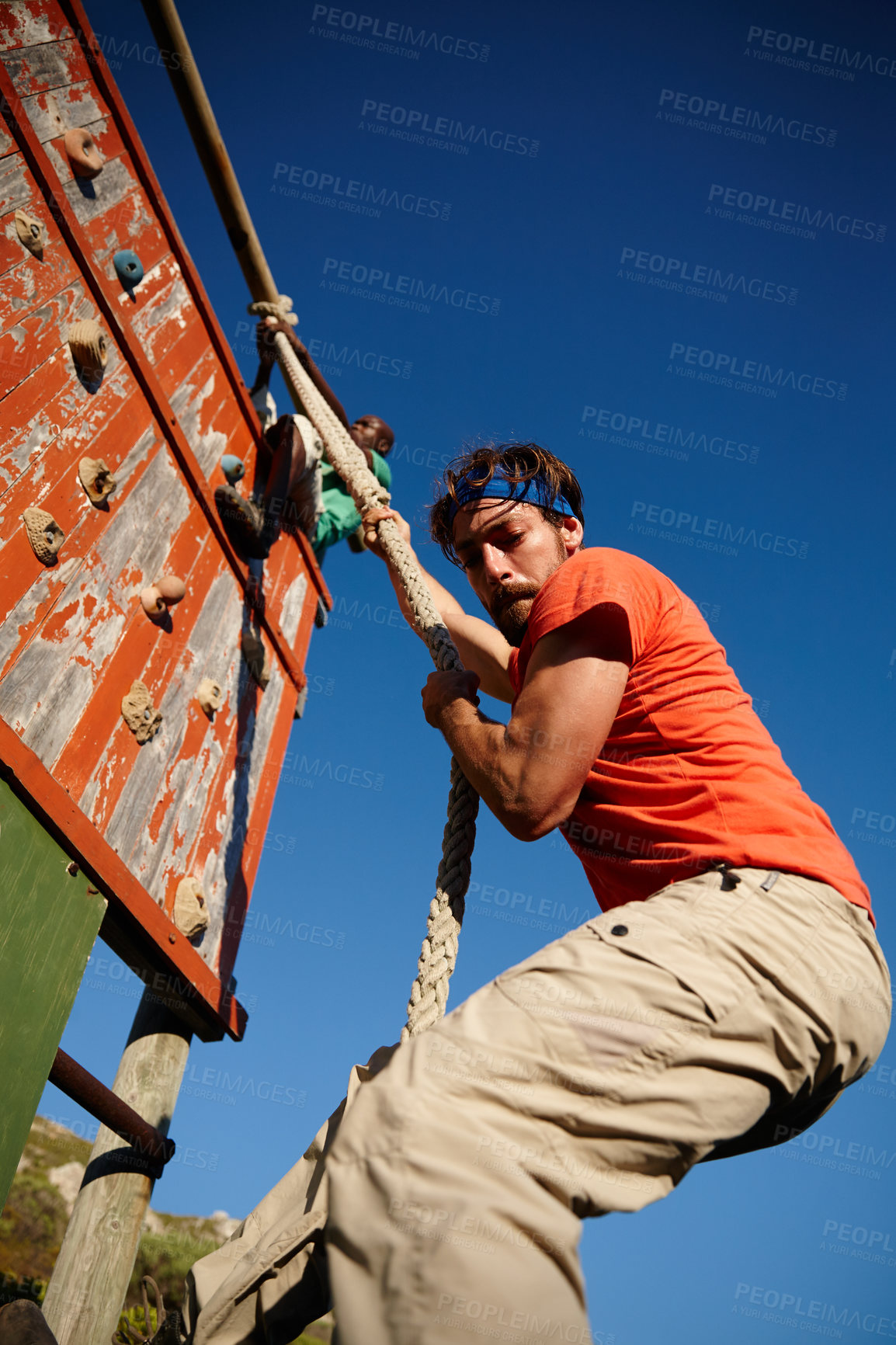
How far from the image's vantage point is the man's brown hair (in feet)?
9.09

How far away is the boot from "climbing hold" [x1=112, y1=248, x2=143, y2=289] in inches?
34.9

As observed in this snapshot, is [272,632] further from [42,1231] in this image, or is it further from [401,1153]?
[42,1231]

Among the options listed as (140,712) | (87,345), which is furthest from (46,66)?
(140,712)

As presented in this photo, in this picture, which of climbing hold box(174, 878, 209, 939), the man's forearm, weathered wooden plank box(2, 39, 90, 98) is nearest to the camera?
the man's forearm

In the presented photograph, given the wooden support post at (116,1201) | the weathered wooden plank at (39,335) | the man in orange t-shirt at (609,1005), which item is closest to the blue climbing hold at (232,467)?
the weathered wooden plank at (39,335)

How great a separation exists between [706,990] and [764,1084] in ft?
0.63

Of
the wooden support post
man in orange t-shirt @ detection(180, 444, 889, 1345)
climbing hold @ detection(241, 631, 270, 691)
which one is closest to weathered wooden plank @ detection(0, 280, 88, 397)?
climbing hold @ detection(241, 631, 270, 691)

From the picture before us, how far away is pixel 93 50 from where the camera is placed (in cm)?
330

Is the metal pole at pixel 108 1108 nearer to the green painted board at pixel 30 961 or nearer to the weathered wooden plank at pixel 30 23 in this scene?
the green painted board at pixel 30 961

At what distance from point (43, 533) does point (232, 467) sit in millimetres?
1546

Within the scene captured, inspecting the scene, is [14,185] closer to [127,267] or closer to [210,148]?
[127,267]

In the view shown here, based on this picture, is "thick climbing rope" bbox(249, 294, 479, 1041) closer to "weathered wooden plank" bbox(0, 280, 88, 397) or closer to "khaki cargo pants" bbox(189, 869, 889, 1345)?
"khaki cargo pants" bbox(189, 869, 889, 1345)

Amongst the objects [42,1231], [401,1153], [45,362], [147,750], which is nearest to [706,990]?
[401,1153]

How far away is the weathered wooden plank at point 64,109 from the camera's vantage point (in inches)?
116
